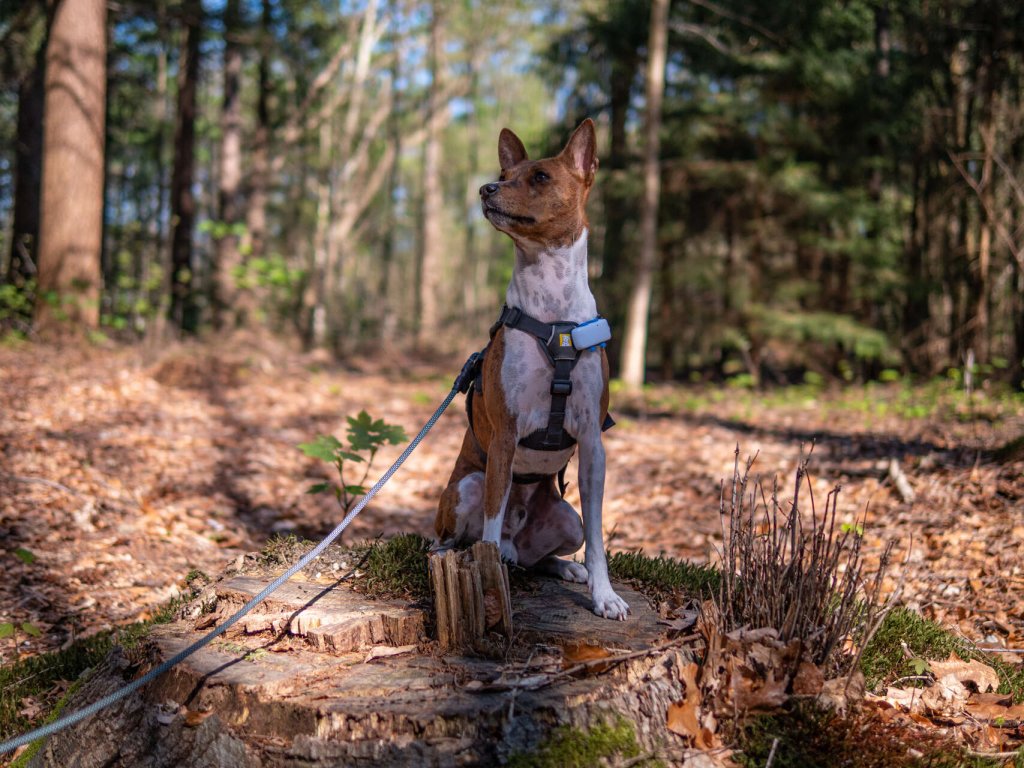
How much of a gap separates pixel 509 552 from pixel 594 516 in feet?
1.82

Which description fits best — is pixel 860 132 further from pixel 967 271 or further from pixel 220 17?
pixel 220 17

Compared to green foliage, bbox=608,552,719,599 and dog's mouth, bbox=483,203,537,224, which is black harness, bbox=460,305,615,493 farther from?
green foliage, bbox=608,552,719,599

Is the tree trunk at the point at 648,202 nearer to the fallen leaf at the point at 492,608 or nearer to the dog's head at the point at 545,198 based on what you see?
the dog's head at the point at 545,198

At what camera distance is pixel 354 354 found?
1903 centimetres

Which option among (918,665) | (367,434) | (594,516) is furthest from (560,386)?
(918,665)

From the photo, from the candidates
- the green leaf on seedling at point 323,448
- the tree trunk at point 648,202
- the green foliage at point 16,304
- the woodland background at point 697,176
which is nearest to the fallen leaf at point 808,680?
the green leaf on seedling at point 323,448

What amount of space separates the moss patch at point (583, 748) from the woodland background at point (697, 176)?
889 centimetres

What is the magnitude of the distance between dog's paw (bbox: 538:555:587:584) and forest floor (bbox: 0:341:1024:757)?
57.5 inches

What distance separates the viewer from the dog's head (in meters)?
3.28

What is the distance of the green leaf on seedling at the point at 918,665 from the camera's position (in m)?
3.45

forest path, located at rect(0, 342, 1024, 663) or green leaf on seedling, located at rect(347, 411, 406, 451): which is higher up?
green leaf on seedling, located at rect(347, 411, 406, 451)

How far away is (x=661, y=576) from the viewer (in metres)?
3.89

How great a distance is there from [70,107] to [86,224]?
1586 mm

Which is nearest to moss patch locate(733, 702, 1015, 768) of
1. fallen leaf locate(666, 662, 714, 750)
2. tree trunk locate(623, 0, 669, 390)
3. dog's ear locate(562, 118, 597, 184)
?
fallen leaf locate(666, 662, 714, 750)
